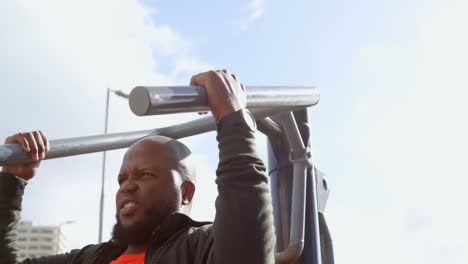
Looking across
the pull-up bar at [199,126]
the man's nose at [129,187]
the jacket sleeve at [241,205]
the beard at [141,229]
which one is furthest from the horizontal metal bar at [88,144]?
the jacket sleeve at [241,205]

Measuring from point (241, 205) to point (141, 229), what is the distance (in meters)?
0.50

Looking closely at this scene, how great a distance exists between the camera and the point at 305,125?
6.79 feet

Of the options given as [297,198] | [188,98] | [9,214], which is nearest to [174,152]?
[297,198]

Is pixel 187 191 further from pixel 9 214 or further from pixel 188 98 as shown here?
pixel 188 98

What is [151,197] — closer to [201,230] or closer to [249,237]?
[201,230]

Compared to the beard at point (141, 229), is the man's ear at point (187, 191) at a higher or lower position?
higher

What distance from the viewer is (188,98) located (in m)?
1.25

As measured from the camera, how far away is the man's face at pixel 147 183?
182 cm

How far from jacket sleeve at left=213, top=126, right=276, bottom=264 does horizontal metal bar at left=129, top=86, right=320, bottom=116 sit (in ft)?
0.28

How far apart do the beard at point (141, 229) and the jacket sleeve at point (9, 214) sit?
0.36 meters

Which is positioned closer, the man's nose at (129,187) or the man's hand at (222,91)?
the man's hand at (222,91)

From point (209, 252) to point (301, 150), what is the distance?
52 centimetres

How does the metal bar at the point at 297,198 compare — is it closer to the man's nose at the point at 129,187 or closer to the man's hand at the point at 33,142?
the man's nose at the point at 129,187

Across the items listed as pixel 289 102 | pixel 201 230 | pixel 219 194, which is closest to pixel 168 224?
pixel 201 230
